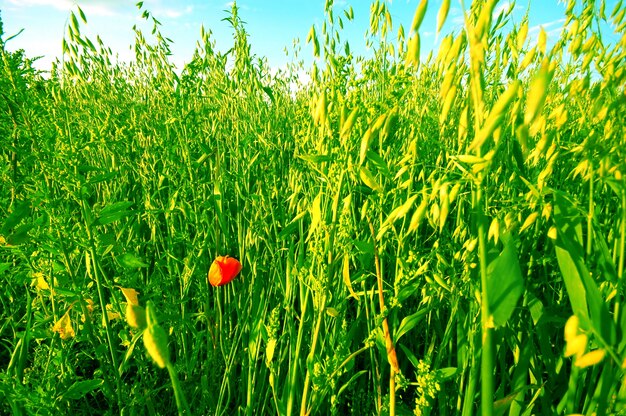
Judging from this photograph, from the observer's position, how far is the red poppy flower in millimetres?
1040

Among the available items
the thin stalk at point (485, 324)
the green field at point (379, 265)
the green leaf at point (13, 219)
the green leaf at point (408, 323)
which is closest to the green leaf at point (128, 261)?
the green field at point (379, 265)

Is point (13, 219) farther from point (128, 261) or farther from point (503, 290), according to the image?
point (503, 290)

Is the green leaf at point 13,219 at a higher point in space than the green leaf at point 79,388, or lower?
higher

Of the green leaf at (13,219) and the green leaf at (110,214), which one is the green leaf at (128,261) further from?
the green leaf at (13,219)

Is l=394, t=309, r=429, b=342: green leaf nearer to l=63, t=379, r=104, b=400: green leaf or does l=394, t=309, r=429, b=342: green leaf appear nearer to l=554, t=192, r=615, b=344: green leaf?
l=554, t=192, r=615, b=344: green leaf

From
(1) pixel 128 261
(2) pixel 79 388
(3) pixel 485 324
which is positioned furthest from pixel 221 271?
(3) pixel 485 324

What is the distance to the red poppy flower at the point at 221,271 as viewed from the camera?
1.04 m

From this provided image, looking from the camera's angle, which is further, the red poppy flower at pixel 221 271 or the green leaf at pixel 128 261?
the red poppy flower at pixel 221 271

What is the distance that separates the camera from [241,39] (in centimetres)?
152

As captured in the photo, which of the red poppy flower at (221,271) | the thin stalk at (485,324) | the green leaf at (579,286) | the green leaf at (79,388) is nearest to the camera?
the thin stalk at (485,324)

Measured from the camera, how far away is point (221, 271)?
1046 millimetres

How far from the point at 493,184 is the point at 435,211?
0.38m

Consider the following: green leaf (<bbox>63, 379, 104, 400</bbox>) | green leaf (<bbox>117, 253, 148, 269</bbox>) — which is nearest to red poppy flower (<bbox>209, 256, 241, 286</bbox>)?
green leaf (<bbox>117, 253, 148, 269</bbox>)


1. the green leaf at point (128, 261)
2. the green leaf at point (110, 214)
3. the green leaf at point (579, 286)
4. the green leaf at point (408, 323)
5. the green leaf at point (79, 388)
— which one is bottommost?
the green leaf at point (79, 388)
